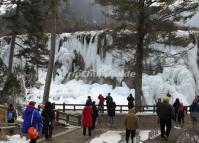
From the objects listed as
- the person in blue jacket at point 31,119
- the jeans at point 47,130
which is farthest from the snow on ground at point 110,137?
the person in blue jacket at point 31,119

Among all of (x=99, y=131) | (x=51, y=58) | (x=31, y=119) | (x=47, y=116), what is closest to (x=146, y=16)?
(x=51, y=58)

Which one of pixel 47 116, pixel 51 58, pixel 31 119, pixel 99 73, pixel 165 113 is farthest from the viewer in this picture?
pixel 99 73

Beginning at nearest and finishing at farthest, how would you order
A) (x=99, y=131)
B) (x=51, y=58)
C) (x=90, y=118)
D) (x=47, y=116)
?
(x=47, y=116), (x=90, y=118), (x=99, y=131), (x=51, y=58)

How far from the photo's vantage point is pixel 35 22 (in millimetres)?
31219

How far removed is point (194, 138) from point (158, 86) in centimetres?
3491

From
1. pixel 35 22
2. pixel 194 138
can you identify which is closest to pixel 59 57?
pixel 35 22

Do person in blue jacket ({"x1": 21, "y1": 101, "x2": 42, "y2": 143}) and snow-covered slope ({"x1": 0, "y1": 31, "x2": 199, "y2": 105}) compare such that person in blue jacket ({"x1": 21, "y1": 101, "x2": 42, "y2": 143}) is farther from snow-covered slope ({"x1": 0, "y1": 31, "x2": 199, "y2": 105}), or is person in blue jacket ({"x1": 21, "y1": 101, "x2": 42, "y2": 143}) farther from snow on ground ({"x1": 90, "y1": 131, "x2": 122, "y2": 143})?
snow-covered slope ({"x1": 0, "y1": 31, "x2": 199, "y2": 105})

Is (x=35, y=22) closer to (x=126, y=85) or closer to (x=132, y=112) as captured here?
(x=132, y=112)

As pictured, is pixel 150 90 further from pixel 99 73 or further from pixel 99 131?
pixel 99 131

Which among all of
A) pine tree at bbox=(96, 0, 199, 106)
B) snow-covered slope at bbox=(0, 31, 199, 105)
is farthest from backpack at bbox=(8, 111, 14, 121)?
snow-covered slope at bbox=(0, 31, 199, 105)

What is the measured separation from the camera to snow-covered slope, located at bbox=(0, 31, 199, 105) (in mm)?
46906

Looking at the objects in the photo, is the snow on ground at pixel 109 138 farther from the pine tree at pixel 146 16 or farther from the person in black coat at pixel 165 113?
the pine tree at pixel 146 16

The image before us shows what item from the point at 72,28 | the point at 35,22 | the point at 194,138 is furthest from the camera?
the point at 72,28

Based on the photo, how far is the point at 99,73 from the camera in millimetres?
51750
